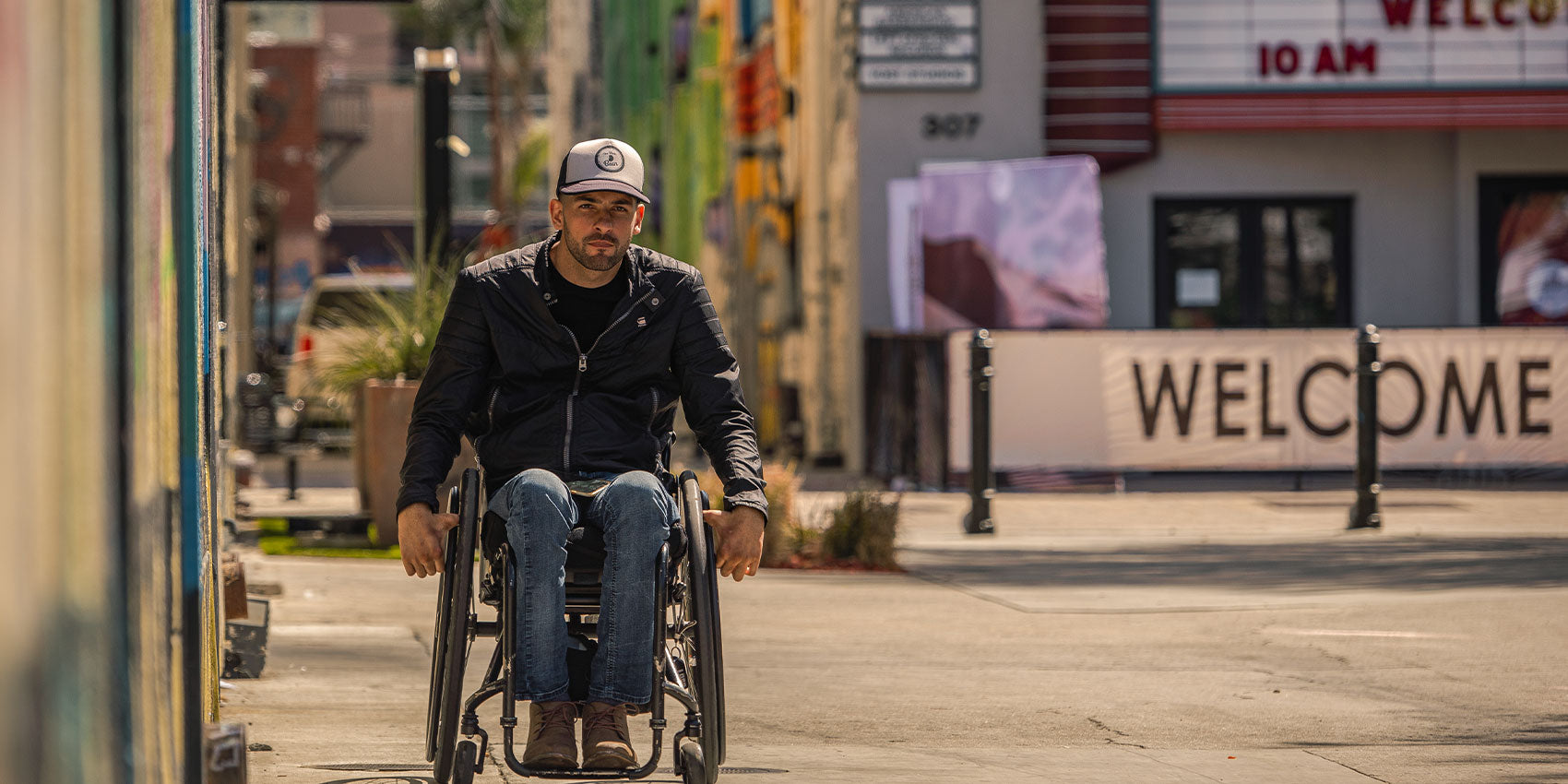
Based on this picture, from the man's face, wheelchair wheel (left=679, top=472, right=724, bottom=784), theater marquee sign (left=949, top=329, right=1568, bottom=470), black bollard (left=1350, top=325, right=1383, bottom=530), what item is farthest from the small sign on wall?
wheelchair wheel (left=679, top=472, right=724, bottom=784)

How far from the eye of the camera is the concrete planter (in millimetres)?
11844

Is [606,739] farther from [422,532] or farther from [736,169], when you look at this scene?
[736,169]

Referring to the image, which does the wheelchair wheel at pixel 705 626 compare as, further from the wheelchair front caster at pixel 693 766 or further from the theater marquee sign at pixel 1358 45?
the theater marquee sign at pixel 1358 45

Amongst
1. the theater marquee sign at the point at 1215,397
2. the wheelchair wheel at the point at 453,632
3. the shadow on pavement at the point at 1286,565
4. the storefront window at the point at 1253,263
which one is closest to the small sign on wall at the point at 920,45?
the storefront window at the point at 1253,263

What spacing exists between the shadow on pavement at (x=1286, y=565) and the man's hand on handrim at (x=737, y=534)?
5.57 metres

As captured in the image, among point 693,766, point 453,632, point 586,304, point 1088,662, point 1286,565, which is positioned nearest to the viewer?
point 453,632

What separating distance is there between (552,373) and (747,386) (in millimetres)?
17524

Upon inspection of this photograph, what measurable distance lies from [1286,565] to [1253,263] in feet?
27.2

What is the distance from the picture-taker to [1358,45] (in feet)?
60.3

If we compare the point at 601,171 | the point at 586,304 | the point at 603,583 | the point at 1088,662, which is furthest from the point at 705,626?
the point at 1088,662

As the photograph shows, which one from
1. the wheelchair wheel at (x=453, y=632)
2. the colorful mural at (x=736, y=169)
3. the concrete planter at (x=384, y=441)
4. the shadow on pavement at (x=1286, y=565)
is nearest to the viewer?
Result: the wheelchair wheel at (x=453, y=632)

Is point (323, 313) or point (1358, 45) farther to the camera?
point (323, 313)

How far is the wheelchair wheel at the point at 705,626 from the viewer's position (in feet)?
15.6

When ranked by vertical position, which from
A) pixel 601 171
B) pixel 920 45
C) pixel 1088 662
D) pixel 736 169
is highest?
pixel 920 45
